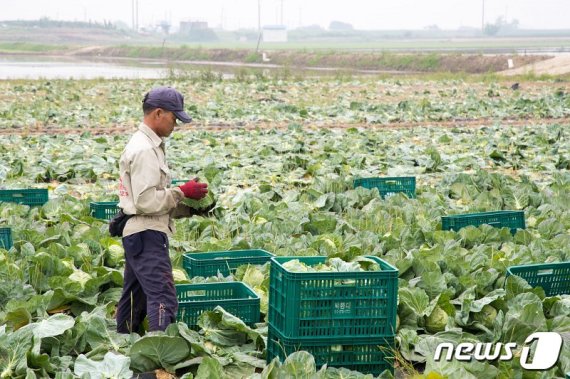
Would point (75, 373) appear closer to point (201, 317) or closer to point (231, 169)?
point (201, 317)

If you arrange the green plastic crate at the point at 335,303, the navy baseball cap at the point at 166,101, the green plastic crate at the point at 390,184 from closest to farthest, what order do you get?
the green plastic crate at the point at 335,303
the navy baseball cap at the point at 166,101
the green plastic crate at the point at 390,184

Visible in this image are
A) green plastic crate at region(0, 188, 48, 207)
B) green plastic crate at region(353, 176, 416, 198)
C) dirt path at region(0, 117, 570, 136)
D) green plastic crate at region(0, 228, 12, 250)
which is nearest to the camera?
green plastic crate at region(0, 228, 12, 250)

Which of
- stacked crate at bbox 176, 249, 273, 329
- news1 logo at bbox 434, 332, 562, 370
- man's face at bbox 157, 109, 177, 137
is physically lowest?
news1 logo at bbox 434, 332, 562, 370

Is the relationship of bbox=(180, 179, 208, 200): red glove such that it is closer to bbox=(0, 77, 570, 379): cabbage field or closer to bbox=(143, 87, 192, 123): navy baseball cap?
bbox=(143, 87, 192, 123): navy baseball cap

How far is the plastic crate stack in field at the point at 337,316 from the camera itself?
3984mm

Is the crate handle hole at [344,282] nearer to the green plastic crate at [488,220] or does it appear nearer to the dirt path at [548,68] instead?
the green plastic crate at [488,220]

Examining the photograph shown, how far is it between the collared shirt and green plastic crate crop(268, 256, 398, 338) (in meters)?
0.71

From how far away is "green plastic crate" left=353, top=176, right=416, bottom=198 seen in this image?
8492mm

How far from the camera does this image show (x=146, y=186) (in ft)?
14.2

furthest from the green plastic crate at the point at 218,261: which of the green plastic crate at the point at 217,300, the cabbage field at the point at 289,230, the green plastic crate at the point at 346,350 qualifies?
the green plastic crate at the point at 346,350

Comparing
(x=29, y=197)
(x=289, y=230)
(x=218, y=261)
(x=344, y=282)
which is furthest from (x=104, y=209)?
(x=344, y=282)

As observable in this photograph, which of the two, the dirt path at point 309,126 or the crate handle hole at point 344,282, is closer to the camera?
the crate handle hole at point 344,282

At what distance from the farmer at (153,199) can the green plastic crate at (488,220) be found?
2886mm

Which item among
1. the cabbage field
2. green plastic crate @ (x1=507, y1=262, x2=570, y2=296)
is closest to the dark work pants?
the cabbage field
